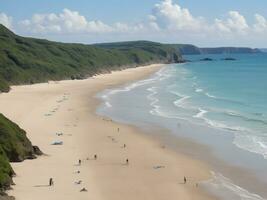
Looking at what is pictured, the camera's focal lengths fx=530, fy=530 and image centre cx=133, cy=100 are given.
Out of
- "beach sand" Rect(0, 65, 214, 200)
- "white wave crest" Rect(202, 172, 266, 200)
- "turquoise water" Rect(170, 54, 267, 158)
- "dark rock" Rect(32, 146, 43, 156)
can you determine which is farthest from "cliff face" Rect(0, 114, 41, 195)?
"turquoise water" Rect(170, 54, 267, 158)

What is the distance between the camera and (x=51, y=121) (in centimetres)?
5731

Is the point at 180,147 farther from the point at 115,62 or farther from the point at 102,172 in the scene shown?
the point at 115,62

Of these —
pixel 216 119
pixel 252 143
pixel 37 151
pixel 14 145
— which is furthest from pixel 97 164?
pixel 216 119

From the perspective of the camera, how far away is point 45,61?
134m

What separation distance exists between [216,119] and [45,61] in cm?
8290

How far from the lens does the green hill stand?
359 feet

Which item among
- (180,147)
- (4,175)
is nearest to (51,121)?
(180,147)

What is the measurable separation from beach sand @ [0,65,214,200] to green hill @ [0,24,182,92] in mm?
37546

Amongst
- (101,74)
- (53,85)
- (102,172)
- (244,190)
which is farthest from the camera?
(101,74)

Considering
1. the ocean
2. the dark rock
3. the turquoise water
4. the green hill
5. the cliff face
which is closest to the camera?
the ocean

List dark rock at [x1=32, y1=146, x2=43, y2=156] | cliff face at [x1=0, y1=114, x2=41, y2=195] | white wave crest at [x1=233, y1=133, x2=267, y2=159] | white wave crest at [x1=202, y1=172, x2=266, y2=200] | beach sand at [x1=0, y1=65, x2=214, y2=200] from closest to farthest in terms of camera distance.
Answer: white wave crest at [x1=202, y1=172, x2=266, y2=200]
beach sand at [x1=0, y1=65, x2=214, y2=200]
cliff face at [x1=0, y1=114, x2=41, y2=195]
dark rock at [x1=32, y1=146, x2=43, y2=156]
white wave crest at [x1=233, y1=133, x2=267, y2=159]

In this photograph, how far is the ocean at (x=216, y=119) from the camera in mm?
34781

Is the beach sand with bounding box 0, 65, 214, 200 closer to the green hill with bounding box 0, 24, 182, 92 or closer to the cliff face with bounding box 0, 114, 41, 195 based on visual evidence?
the cliff face with bounding box 0, 114, 41, 195

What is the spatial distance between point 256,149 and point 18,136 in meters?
18.9
